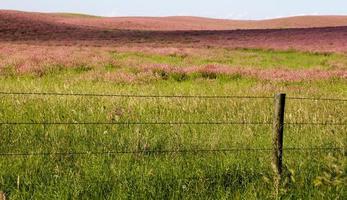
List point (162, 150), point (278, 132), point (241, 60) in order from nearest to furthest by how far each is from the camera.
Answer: point (278, 132) < point (162, 150) < point (241, 60)

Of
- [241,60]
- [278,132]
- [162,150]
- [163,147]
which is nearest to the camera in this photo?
[278,132]

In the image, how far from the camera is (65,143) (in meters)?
7.04

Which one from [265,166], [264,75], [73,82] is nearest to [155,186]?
[265,166]

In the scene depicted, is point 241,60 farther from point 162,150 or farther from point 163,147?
point 162,150

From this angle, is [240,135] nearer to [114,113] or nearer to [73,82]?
[114,113]

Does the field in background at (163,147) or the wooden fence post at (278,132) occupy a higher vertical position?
the wooden fence post at (278,132)

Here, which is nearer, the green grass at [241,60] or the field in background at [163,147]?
the field in background at [163,147]

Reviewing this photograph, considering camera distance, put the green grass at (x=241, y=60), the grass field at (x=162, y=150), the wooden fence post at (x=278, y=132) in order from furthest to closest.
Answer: the green grass at (x=241, y=60), the wooden fence post at (x=278, y=132), the grass field at (x=162, y=150)

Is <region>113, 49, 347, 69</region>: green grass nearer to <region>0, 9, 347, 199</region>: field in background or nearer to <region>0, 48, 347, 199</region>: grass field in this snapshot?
<region>0, 9, 347, 199</region>: field in background

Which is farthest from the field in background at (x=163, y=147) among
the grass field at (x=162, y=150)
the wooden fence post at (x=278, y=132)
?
the wooden fence post at (x=278, y=132)

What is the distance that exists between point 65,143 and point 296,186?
9.95 ft

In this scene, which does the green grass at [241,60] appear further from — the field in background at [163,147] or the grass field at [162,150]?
the grass field at [162,150]

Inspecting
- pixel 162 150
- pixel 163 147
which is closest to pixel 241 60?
pixel 163 147

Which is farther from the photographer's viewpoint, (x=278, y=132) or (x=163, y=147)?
(x=163, y=147)
